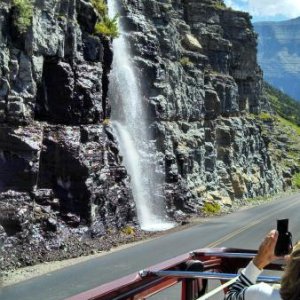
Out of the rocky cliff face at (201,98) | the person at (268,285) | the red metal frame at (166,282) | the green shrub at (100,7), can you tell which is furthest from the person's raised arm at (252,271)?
the rocky cliff face at (201,98)

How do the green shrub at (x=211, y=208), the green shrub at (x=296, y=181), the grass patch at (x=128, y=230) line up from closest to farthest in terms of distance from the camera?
the grass patch at (x=128, y=230)
the green shrub at (x=211, y=208)
the green shrub at (x=296, y=181)

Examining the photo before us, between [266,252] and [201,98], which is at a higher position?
[201,98]

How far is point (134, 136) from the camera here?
42.9 m

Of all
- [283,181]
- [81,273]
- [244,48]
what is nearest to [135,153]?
[81,273]

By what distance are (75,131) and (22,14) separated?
7266mm

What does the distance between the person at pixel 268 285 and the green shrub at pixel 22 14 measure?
22.9m

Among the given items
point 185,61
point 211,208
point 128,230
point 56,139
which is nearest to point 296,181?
point 185,61

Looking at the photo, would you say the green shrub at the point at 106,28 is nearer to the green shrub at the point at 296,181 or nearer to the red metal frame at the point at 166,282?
the red metal frame at the point at 166,282

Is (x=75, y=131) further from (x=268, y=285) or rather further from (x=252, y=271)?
(x=268, y=285)

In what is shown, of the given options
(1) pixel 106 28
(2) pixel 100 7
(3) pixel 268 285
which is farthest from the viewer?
(2) pixel 100 7

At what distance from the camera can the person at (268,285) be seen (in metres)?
2.69

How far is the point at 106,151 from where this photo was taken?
32.9 m

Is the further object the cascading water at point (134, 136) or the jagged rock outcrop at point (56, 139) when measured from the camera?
the cascading water at point (134, 136)

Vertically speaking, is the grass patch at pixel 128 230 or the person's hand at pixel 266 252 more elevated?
the person's hand at pixel 266 252
